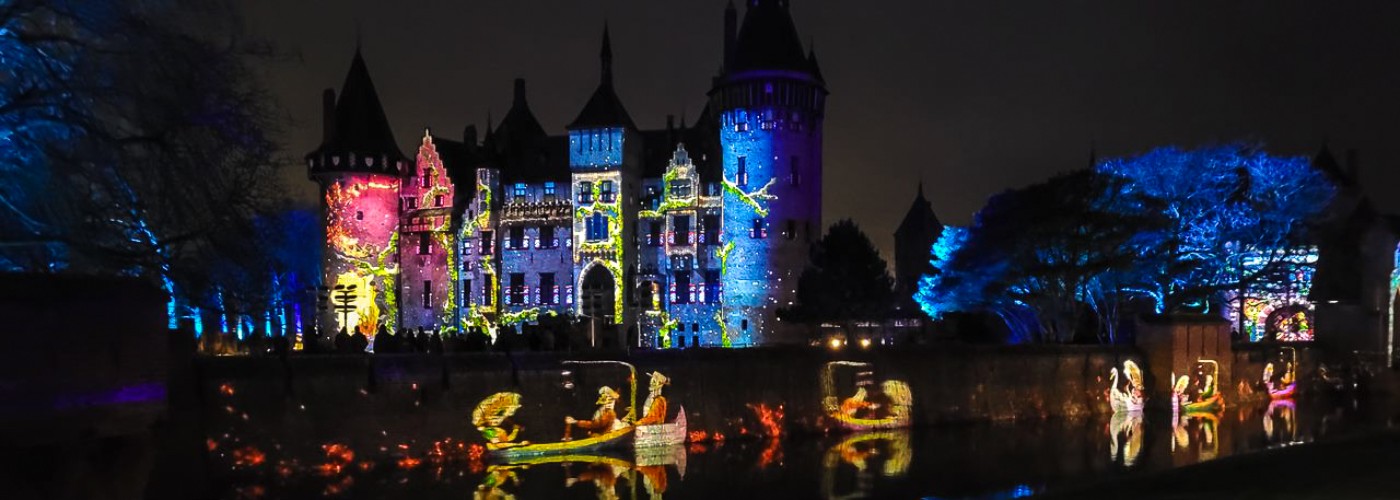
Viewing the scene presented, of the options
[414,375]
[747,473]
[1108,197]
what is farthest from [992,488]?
[1108,197]

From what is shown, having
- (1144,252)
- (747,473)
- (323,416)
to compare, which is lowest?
(747,473)

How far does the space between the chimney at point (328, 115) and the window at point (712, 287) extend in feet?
80.2

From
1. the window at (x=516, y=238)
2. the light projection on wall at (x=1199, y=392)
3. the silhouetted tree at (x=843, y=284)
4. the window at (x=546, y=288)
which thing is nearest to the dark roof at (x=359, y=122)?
the window at (x=516, y=238)

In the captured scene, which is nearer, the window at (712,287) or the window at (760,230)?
the window at (760,230)

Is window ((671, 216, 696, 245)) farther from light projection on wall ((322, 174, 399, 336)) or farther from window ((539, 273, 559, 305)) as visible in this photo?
light projection on wall ((322, 174, 399, 336))

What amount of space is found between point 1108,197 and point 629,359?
26592mm

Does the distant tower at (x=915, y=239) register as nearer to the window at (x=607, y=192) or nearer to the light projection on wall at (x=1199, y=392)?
the window at (x=607, y=192)

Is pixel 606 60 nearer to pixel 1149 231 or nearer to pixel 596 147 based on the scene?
pixel 596 147

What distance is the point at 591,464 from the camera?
2517 cm

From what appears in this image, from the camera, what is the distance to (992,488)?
21719 mm

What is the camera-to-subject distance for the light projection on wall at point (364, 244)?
67562 mm

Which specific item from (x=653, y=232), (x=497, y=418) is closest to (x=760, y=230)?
(x=653, y=232)

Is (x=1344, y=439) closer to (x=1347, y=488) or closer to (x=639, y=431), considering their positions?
(x=1347, y=488)

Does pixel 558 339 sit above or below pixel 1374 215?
below
